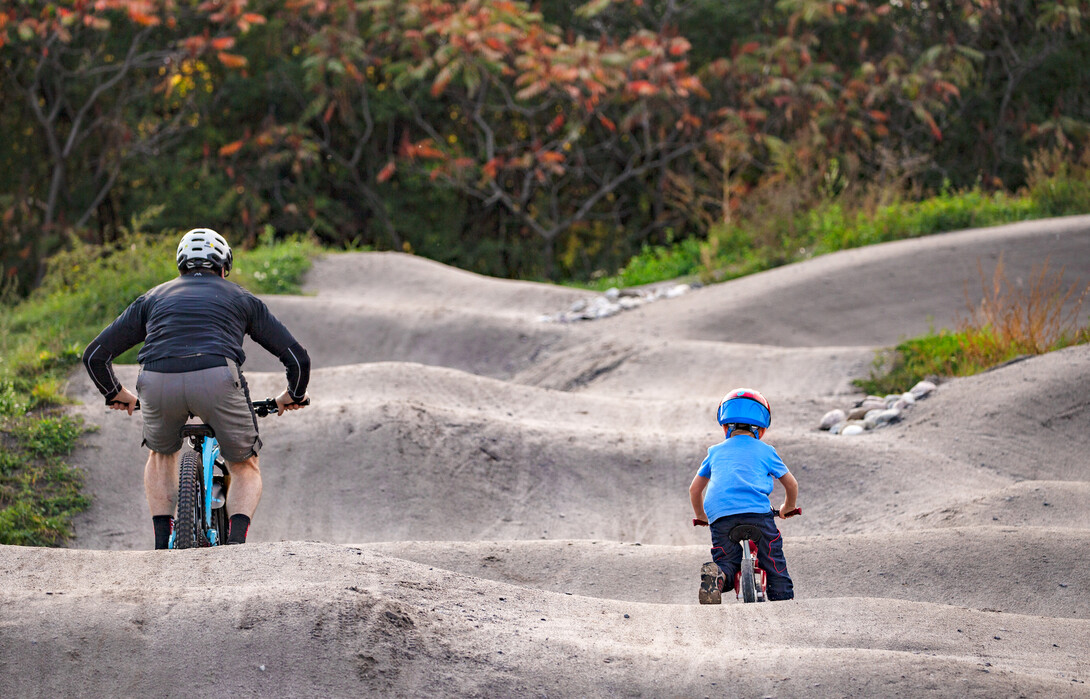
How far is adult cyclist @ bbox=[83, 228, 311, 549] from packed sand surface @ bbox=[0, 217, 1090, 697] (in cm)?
42

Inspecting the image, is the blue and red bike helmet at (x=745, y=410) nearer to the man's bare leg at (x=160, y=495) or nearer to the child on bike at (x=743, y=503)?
the child on bike at (x=743, y=503)

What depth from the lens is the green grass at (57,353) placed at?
647 centimetres

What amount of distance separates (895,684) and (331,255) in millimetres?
12399

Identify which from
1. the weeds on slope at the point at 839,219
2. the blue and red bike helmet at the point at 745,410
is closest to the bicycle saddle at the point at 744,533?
the blue and red bike helmet at the point at 745,410

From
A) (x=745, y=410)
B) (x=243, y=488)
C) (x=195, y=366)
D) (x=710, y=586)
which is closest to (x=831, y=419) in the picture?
(x=745, y=410)

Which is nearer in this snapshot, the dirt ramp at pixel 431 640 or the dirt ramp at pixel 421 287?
the dirt ramp at pixel 431 640

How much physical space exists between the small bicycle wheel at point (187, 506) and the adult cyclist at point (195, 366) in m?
0.16

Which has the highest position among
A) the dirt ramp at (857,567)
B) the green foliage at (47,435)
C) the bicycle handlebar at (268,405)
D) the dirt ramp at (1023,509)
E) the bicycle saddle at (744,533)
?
the bicycle handlebar at (268,405)

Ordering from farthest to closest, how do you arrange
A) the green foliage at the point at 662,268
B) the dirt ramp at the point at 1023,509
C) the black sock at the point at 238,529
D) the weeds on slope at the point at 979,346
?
the green foliage at the point at 662,268, the weeds on slope at the point at 979,346, the dirt ramp at the point at 1023,509, the black sock at the point at 238,529

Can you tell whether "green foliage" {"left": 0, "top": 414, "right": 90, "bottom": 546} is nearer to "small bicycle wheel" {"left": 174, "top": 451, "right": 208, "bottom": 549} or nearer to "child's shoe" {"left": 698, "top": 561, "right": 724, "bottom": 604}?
"small bicycle wheel" {"left": 174, "top": 451, "right": 208, "bottom": 549}

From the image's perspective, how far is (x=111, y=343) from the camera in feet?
15.7

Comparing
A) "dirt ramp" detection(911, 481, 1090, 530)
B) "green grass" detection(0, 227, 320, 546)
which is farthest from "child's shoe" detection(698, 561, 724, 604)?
"green grass" detection(0, 227, 320, 546)

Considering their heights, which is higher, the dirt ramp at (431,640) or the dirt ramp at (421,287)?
the dirt ramp at (421,287)

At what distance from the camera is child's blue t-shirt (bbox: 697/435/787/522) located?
14.7 ft
